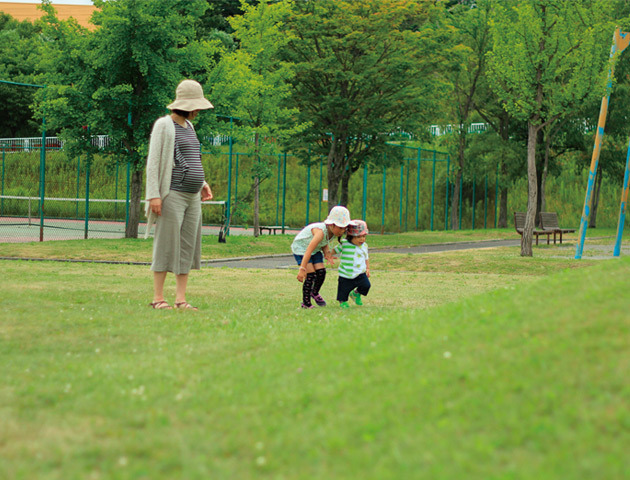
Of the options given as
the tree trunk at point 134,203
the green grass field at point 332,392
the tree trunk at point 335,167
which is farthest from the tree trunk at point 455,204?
the green grass field at point 332,392

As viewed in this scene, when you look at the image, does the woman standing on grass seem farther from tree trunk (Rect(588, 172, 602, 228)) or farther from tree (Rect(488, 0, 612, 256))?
tree trunk (Rect(588, 172, 602, 228))

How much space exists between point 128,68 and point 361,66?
7282 millimetres

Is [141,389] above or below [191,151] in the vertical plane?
below

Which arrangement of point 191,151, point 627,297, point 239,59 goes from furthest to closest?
point 239,59, point 191,151, point 627,297

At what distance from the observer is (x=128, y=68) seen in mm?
20391

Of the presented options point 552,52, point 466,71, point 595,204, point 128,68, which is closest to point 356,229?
point 552,52

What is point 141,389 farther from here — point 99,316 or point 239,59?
point 239,59

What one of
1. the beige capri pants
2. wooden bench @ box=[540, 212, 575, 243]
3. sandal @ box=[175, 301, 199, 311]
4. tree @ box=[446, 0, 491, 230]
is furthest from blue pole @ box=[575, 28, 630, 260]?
tree @ box=[446, 0, 491, 230]

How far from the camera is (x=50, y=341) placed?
6.11m

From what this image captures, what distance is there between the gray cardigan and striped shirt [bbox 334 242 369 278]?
7.11 ft

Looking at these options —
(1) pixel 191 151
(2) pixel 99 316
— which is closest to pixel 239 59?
(1) pixel 191 151

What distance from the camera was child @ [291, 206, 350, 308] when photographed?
28.4 feet

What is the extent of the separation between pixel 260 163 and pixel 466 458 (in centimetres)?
1964

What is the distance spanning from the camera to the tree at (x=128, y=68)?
1950 cm
